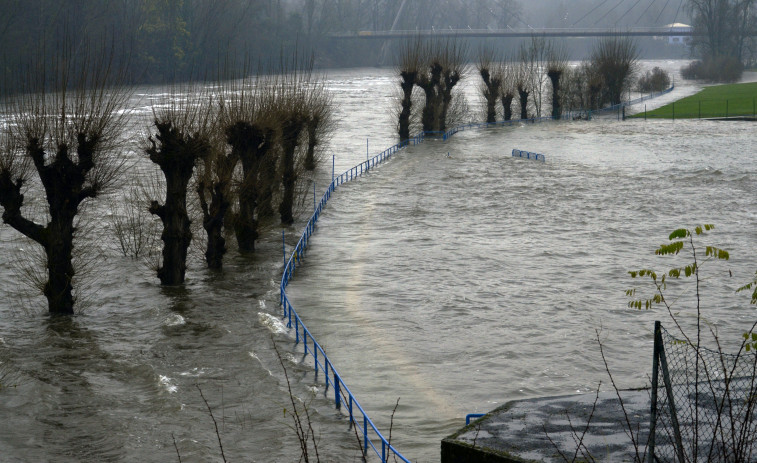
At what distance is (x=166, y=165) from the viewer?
2423 cm

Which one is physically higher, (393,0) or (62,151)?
(393,0)

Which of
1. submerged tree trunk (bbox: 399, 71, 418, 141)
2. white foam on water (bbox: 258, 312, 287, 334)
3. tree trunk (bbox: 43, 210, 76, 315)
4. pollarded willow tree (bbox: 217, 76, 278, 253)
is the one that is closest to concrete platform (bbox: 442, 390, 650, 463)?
white foam on water (bbox: 258, 312, 287, 334)

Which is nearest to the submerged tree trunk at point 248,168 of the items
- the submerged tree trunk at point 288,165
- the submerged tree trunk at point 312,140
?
the submerged tree trunk at point 288,165

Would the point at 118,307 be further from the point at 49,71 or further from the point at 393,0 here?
the point at 393,0

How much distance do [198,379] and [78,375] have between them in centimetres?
281

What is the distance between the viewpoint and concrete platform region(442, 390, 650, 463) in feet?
31.4

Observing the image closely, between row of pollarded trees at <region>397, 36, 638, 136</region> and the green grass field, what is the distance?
580 centimetres

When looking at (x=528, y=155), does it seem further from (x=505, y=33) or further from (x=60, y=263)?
(x=505, y=33)

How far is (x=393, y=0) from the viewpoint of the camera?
16975 cm

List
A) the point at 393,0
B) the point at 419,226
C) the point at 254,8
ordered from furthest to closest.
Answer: the point at 393,0, the point at 254,8, the point at 419,226

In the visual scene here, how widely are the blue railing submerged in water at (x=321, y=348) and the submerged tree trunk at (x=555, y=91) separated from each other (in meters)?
10.7

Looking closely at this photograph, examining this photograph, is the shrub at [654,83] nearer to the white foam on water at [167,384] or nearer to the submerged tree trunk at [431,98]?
the submerged tree trunk at [431,98]

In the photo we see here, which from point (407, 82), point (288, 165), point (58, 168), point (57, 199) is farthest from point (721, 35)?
point (58, 168)

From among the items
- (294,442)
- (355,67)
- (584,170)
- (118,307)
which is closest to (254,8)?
(355,67)
